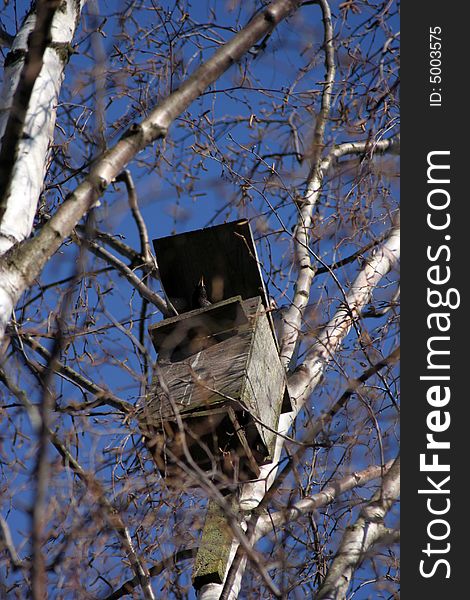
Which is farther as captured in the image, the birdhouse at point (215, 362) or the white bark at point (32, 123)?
the birdhouse at point (215, 362)

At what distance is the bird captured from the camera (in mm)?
3896

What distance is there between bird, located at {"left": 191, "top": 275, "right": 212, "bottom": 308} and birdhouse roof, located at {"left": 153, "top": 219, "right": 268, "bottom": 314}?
1.3 inches

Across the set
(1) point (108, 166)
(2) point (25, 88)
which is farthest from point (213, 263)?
(2) point (25, 88)

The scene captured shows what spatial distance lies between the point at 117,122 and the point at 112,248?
62cm

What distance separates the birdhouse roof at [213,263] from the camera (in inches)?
155

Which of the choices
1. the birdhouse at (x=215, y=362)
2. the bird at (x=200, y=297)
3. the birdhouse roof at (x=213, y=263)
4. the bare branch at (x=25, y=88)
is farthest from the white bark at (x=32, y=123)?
the bird at (x=200, y=297)

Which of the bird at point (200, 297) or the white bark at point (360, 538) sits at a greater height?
the bird at point (200, 297)

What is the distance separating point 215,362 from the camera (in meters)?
3.51

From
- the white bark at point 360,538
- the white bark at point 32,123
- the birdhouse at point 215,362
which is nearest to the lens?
the white bark at point 32,123

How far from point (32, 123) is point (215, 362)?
3.85 feet

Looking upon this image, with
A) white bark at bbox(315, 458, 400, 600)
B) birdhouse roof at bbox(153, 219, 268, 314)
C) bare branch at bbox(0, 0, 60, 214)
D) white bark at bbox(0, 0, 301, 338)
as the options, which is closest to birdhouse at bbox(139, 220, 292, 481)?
birdhouse roof at bbox(153, 219, 268, 314)

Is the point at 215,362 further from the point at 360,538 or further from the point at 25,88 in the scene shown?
the point at 25,88

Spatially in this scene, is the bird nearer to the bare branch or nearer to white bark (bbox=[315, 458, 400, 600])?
white bark (bbox=[315, 458, 400, 600])

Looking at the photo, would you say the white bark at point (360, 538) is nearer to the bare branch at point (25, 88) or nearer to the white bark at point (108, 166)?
the white bark at point (108, 166)
